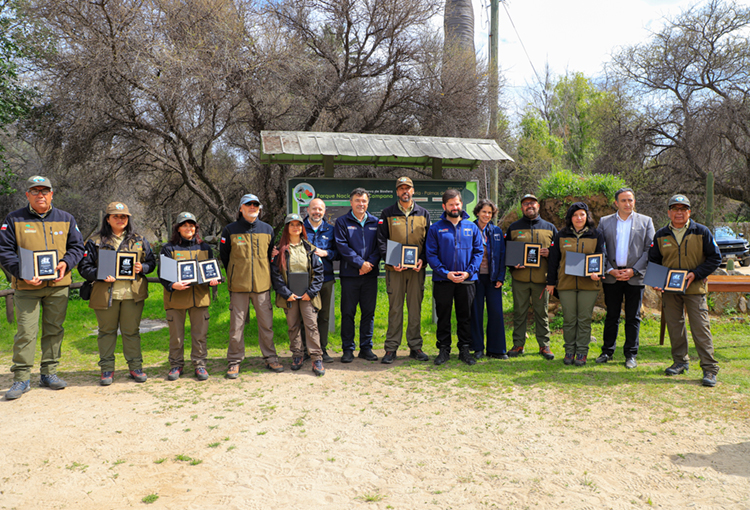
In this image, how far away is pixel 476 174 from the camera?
632 inches

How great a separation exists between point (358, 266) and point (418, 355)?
57.0 inches

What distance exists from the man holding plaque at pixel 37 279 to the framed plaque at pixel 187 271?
3.56 feet

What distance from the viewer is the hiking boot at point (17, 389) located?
5.08 metres

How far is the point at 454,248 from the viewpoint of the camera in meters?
6.08

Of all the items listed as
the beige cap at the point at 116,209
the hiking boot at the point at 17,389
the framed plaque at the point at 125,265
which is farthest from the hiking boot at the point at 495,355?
the hiking boot at the point at 17,389

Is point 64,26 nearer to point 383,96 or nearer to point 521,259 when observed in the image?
point 383,96

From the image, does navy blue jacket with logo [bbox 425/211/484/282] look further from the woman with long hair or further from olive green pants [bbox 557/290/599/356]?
olive green pants [bbox 557/290/599/356]

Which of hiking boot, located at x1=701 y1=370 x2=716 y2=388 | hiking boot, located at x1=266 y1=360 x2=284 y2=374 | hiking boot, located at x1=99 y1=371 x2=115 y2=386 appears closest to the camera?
hiking boot, located at x1=701 y1=370 x2=716 y2=388

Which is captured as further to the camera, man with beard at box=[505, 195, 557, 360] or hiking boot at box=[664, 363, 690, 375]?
man with beard at box=[505, 195, 557, 360]

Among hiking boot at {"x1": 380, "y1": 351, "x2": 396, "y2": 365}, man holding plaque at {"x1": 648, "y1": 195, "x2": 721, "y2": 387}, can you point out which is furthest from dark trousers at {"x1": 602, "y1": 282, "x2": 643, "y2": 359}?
hiking boot at {"x1": 380, "y1": 351, "x2": 396, "y2": 365}

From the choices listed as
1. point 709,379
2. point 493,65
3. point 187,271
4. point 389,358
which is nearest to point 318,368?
point 389,358

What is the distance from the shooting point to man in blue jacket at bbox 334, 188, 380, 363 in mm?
6234

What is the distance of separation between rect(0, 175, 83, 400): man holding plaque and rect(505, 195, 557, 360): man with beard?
5.36m

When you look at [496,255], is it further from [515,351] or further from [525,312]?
[515,351]
